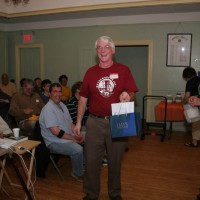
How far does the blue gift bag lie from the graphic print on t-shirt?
0.74 feet

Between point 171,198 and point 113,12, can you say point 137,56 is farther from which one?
point 171,198

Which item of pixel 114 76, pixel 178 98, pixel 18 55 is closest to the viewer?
pixel 114 76

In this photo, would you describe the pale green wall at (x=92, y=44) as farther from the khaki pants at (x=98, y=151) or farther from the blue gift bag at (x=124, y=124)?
the blue gift bag at (x=124, y=124)

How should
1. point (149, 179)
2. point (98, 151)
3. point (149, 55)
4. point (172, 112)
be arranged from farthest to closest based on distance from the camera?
point (149, 55), point (172, 112), point (149, 179), point (98, 151)

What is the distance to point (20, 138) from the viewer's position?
2.41 meters

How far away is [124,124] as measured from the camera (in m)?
2.10

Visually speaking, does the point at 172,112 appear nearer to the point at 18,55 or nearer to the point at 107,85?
the point at 107,85

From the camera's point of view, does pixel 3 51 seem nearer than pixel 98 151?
No

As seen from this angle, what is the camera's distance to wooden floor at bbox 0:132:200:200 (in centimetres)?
281

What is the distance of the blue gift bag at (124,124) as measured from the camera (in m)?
2.09

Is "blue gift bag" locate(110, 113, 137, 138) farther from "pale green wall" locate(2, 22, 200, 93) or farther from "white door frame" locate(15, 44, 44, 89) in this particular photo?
"white door frame" locate(15, 44, 44, 89)

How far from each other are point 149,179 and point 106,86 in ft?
5.38

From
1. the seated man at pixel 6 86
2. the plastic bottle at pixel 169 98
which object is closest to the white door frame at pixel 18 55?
the seated man at pixel 6 86

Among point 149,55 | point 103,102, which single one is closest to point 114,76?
point 103,102
